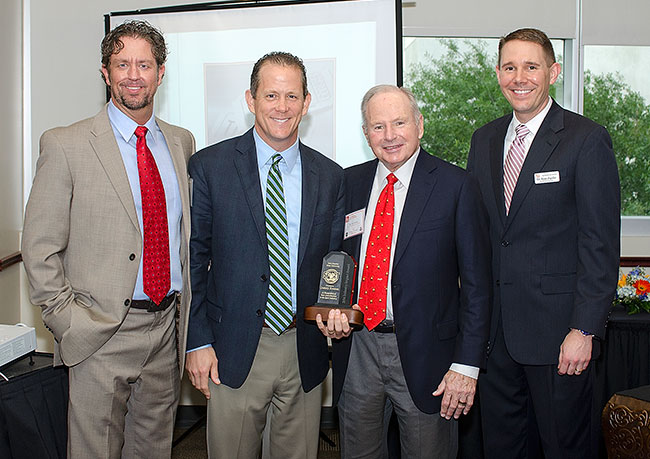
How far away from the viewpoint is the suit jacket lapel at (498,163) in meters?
2.49

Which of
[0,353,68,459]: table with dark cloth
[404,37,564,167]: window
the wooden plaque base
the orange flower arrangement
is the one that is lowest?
[0,353,68,459]: table with dark cloth

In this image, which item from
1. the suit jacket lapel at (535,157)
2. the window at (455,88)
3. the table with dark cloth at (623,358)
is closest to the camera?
the suit jacket lapel at (535,157)

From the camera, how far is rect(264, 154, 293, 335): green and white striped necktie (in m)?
2.19

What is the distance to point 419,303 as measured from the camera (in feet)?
7.15

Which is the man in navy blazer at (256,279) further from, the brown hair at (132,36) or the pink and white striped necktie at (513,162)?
the pink and white striped necktie at (513,162)

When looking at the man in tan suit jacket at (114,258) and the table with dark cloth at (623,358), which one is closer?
the man in tan suit jacket at (114,258)

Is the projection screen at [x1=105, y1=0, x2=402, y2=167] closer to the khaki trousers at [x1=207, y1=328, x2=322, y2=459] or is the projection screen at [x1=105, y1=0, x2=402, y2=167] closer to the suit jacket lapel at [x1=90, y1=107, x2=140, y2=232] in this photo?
the suit jacket lapel at [x1=90, y1=107, x2=140, y2=232]

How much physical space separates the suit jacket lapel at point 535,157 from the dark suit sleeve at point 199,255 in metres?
1.13

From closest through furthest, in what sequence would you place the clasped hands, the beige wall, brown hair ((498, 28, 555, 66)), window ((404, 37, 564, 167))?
the clasped hands < brown hair ((498, 28, 555, 66)) < the beige wall < window ((404, 37, 564, 167))

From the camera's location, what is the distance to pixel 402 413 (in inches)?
88.6

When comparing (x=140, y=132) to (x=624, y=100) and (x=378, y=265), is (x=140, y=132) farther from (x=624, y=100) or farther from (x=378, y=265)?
(x=624, y=100)

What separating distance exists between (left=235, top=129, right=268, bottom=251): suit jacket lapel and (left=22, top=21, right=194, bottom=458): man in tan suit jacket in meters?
0.27

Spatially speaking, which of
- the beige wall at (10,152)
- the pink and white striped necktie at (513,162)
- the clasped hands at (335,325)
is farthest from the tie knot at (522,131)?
the beige wall at (10,152)

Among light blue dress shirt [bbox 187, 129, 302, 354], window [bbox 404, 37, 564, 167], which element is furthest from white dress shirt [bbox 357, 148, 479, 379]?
window [bbox 404, 37, 564, 167]
